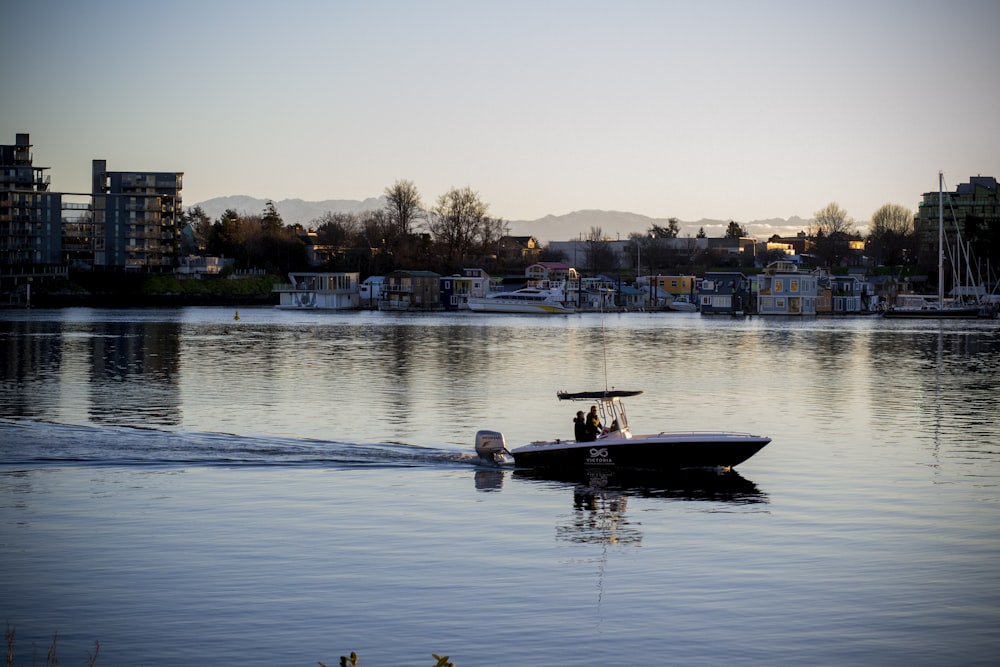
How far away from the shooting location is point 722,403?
59125 millimetres

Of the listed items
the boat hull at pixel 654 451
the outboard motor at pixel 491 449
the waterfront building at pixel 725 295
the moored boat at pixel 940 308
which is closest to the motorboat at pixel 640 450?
the boat hull at pixel 654 451

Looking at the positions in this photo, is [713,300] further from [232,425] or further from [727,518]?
[727,518]

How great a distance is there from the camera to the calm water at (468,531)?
20.7 metres

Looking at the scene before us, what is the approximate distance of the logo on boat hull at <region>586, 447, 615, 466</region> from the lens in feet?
118

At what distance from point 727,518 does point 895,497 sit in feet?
22.0

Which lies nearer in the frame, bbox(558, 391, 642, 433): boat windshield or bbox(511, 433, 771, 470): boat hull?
bbox(511, 433, 771, 470): boat hull

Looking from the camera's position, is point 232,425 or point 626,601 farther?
point 232,425

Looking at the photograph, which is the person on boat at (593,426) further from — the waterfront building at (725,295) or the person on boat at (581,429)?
the waterfront building at (725,295)

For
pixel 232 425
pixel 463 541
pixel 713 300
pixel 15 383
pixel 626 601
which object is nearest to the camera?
pixel 626 601

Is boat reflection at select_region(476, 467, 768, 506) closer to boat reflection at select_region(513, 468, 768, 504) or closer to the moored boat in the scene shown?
boat reflection at select_region(513, 468, 768, 504)

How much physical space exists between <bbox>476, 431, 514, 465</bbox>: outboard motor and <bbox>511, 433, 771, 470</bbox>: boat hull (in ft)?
3.25

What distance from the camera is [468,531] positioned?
28.9 metres

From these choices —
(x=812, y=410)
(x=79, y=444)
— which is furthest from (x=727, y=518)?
(x=812, y=410)

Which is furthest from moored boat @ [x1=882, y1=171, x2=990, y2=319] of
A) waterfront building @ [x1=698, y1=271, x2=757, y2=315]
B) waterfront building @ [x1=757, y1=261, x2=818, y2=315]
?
waterfront building @ [x1=698, y1=271, x2=757, y2=315]
